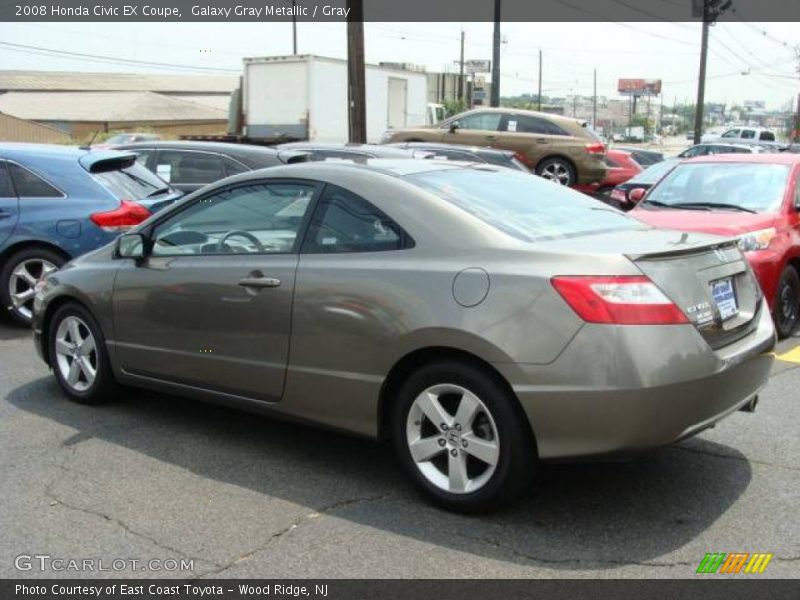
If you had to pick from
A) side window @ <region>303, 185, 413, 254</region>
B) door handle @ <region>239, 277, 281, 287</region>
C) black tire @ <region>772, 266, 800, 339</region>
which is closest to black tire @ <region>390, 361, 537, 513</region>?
side window @ <region>303, 185, 413, 254</region>

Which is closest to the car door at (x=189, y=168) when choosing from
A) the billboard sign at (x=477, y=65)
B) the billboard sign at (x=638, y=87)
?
the billboard sign at (x=477, y=65)

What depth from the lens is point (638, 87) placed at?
137375 millimetres

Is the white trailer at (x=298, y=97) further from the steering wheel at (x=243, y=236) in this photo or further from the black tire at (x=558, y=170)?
the steering wheel at (x=243, y=236)

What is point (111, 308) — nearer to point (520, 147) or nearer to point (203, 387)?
point (203, 387)

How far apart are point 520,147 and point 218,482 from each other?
1395 cm

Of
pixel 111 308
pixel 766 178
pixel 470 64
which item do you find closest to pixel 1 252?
pixel 111 308

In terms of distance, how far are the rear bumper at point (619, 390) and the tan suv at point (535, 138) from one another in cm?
1344

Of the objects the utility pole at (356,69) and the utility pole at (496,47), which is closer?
the utility pole at (356,69)

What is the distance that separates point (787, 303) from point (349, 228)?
4.88 m

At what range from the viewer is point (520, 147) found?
17.2 meters

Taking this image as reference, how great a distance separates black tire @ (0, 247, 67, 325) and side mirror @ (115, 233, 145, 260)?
300 centimetres

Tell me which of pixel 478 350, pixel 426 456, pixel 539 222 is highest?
pixel 539 222

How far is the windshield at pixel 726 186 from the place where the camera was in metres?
7.83

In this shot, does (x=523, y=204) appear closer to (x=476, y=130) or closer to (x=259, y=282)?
(x=259, y=282)
